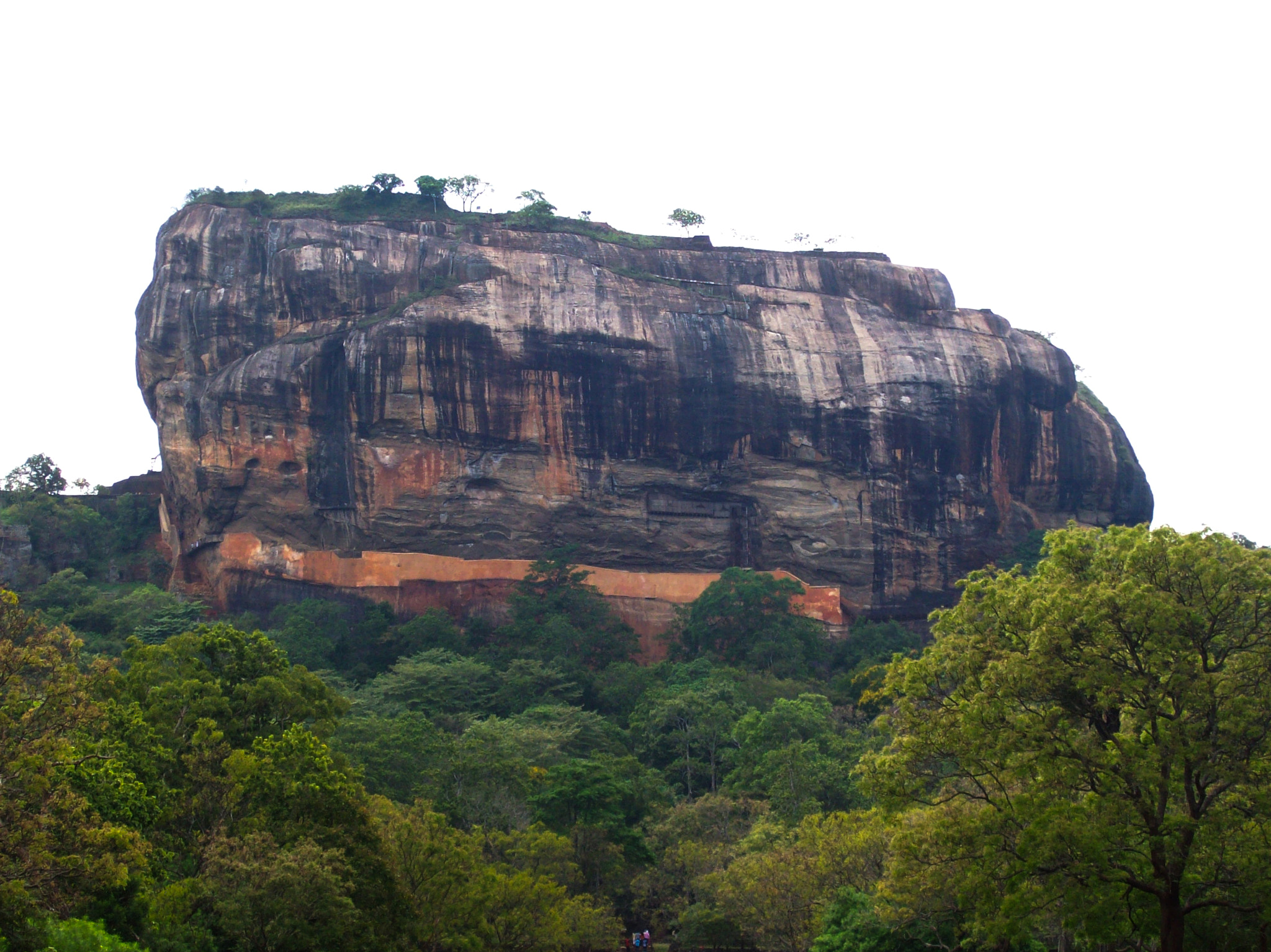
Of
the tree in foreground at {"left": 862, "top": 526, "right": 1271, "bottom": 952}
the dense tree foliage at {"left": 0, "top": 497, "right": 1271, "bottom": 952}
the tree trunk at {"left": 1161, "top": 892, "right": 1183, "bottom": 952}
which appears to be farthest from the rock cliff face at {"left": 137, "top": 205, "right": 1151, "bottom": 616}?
the tree trunk at {"left": 1161, "top": 892, "right": 1183, "bottom": 952}

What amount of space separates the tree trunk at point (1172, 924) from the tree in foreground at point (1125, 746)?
17 millimetres

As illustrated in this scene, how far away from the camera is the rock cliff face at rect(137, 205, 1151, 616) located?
3928cm

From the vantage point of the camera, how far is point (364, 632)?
38.0 meters

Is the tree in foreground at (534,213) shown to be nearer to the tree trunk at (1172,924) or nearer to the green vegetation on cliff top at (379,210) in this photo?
the green vegetation on cliff top at (379,210)

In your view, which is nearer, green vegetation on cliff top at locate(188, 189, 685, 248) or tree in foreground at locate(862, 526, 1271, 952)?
tree in foreground at locate(862, 526, 1271, 952)

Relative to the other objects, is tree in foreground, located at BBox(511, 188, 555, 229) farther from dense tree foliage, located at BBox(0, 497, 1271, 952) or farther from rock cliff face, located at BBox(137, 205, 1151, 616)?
dense tree foliage, located at BBox(0, 497, 1271, 952)

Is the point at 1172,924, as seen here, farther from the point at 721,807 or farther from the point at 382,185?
the point at 382,185

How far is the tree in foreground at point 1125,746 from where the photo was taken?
1216cm

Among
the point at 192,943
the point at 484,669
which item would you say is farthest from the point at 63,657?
the point at 484,669

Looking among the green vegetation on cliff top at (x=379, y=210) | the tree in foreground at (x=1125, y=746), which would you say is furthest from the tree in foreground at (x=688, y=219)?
the tree in foreground at (x=1125, y=746)

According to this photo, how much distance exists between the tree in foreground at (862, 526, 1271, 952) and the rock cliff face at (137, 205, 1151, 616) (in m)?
27.1

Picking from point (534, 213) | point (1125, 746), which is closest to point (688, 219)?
point (534, 213)

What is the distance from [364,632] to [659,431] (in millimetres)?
10859

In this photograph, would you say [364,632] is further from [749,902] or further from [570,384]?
[749,902]
